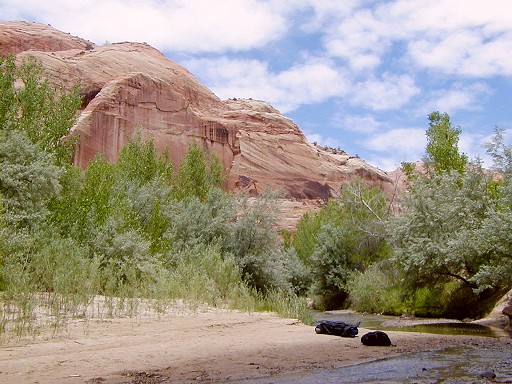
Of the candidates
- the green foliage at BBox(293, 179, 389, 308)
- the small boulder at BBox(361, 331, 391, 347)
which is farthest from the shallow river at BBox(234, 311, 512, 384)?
the green foliage at BBox(293, 179, 389, 308)

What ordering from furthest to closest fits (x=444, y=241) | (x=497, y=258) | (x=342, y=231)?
(x=342, y=231) < (x=444, y=241) < (x=497, y=258)

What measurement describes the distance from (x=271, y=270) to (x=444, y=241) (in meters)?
7.98

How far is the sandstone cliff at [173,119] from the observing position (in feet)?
182

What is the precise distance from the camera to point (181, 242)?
24672 mm

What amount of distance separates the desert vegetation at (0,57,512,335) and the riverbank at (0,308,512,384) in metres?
0.99

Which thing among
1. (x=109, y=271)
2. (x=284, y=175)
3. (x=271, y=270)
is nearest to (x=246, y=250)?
(x=271, y=270)

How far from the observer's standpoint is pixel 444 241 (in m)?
23.0

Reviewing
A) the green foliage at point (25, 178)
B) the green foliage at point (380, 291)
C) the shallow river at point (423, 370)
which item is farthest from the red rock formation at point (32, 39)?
the shallow river at point (423, 370)

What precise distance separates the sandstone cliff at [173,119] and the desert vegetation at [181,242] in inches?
858

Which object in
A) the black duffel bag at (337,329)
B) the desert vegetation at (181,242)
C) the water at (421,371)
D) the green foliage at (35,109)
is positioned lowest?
the water at (421,371)

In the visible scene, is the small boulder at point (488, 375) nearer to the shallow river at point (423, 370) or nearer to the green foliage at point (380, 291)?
the shallow river at point (423, 370)

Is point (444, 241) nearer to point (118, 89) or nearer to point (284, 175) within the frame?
point (118, 89)

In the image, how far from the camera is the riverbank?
711cm

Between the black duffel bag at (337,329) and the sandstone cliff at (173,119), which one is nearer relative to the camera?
the black duffel bag at (337,329)
